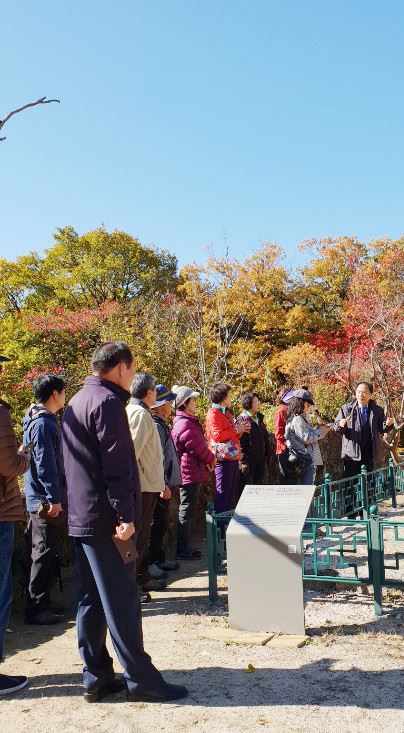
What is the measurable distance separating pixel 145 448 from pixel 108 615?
1.86m

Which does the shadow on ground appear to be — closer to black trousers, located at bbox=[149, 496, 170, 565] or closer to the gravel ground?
the gravel ground

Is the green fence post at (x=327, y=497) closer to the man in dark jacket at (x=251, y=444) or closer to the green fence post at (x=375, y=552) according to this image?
the man in dark jacket at (x=251, y=444)

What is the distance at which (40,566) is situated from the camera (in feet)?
15.6

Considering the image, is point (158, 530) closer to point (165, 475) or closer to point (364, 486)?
point (165, 475)

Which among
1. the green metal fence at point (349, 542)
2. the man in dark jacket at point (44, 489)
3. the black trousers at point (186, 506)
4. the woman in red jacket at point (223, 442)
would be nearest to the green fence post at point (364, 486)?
the green metal fence at point (349, 542)

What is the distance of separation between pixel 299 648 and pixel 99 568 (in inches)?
61.3

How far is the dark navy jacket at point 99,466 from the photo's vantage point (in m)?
3.06

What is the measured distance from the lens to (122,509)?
3.05m

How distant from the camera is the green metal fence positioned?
4453 mm

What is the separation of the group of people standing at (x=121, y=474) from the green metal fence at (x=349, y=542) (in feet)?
1.68

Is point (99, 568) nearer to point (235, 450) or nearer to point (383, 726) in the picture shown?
point (383, 726)

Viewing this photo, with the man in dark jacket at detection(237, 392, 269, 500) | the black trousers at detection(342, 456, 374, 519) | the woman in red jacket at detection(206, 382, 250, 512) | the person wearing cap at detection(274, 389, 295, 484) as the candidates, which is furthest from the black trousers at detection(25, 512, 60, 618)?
the black trousers at detection(342, 456, 374, 519)

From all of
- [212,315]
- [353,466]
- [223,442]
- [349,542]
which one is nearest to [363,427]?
[353,466]

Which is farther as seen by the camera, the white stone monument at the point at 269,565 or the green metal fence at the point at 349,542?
the green metal fence at the point at 349,542
